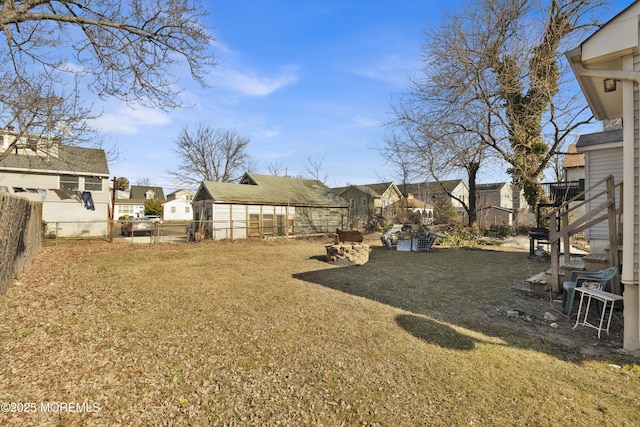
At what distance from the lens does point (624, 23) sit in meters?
3.92

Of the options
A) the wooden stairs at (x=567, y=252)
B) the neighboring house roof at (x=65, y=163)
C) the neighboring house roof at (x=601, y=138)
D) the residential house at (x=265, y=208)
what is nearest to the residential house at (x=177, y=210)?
the neighboring house roof at (x=65, y=163)

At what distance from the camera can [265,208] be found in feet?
68.1

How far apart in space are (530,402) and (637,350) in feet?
7.66

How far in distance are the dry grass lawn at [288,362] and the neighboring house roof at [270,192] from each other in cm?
1274

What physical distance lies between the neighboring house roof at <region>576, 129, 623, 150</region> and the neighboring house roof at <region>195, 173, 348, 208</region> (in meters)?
16.3

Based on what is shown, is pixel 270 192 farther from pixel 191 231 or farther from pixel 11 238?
pixel 11 238

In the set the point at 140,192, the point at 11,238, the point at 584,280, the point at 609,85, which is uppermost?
the point at 140,192

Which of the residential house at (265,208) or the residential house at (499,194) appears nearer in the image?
the residential house at (265,208)

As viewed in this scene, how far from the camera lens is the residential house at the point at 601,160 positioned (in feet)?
31.2

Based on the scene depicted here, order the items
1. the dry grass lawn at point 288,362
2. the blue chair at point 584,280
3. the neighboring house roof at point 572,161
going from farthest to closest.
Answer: the neighboring house roof at point 572,161
the blue chair at point 584,280
the dry grass lawn at point 288,362

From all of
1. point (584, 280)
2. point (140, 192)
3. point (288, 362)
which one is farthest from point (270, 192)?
point (140, 192)

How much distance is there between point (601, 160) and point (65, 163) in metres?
26.6

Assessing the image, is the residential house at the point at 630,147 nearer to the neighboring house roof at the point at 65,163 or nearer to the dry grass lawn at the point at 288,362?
the dry grass lawn at the point at 288,362

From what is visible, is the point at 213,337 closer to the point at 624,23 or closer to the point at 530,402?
the point at 530,402
